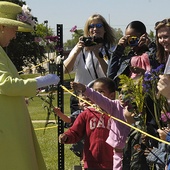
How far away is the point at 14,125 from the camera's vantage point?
3.95 m

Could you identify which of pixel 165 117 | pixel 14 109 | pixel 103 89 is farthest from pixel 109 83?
pixel 165 117

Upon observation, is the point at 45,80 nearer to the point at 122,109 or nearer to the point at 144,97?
the point at 144,97

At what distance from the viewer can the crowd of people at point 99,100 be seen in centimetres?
388

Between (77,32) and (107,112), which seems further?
(77,32)

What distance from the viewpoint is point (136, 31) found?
474 cm

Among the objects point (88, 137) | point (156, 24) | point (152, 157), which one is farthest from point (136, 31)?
point (152, 157)

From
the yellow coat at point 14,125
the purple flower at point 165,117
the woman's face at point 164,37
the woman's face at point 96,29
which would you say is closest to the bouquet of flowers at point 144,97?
the purple flower at point 165,117

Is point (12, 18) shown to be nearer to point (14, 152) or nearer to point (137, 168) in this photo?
point (14, 152)

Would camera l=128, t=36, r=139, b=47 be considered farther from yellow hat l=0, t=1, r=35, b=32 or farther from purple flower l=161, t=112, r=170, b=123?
purple flower l=161, t=112, r=170, b=123

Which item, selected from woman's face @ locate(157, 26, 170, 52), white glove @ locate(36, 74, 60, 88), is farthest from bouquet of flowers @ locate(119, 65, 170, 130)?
white glove @ locate(36, 74, 60, 88)

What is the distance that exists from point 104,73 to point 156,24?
1338 millimetres

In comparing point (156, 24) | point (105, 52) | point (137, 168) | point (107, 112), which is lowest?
point (137, 168)

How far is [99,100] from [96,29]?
3.55ft

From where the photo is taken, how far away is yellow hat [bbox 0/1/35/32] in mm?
3994
